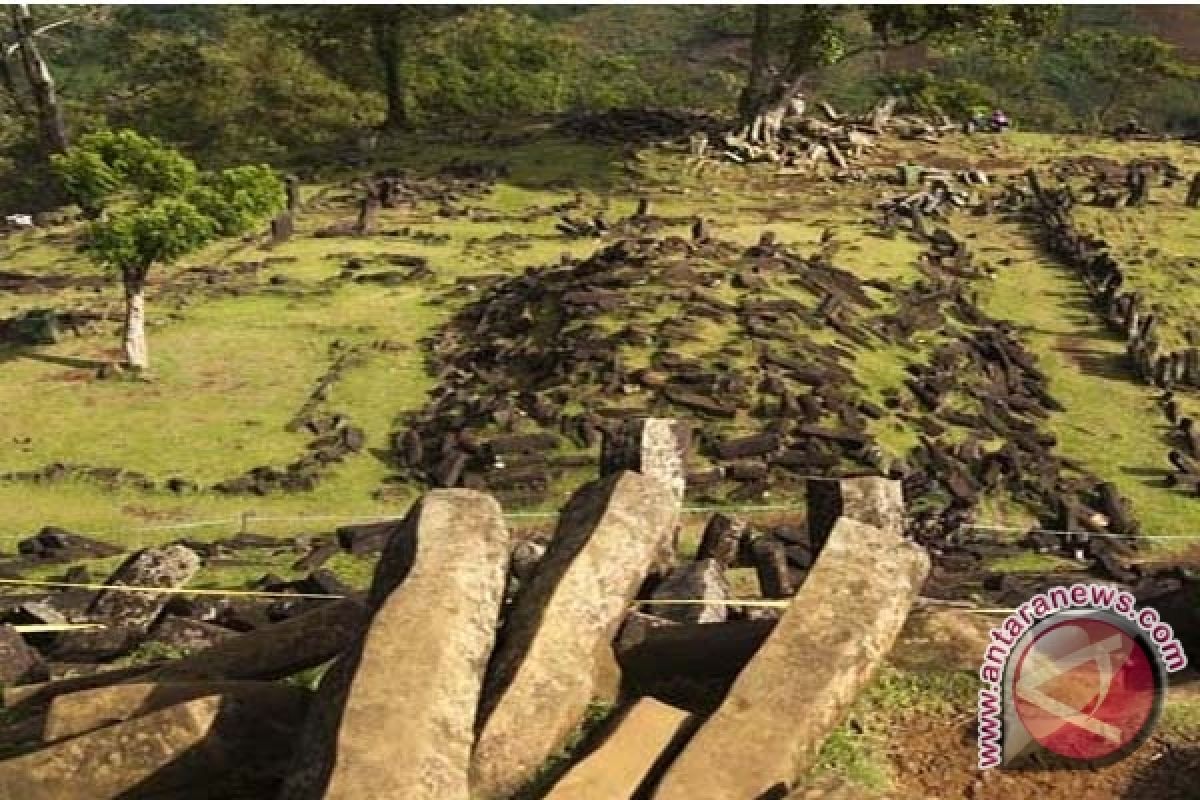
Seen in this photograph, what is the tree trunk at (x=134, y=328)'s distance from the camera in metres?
20.4

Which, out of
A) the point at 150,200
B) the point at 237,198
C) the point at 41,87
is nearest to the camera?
the point at 237,198

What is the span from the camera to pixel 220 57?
44.8 meters

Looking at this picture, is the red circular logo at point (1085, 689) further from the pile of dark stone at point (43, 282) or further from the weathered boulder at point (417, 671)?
the pile of dark stone at point (43, 282)

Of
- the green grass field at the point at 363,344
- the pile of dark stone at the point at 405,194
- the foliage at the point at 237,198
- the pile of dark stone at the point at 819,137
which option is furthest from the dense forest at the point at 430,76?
the foliage at the point at 237,198

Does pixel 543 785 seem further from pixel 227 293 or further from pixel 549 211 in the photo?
pixel 549 211

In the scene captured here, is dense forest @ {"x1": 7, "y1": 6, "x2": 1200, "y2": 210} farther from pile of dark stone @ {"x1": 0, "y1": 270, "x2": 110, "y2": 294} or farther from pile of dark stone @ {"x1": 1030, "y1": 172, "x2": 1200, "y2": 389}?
pile of dark stone @ {"x1": 0, "y1": 270, "x2": 110, "y2": 294}

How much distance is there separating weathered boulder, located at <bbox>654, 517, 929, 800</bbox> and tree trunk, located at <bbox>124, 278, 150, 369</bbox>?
654 inches

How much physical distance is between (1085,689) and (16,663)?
7.45 meters

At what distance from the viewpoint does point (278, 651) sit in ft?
23.6

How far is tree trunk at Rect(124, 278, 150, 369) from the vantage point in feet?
67.1

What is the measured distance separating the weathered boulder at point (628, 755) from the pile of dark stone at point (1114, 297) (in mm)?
18273

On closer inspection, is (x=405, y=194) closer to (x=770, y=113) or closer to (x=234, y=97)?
(x=770, y=113)

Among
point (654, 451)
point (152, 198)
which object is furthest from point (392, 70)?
point (654, 451)

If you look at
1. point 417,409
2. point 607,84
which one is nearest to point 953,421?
point 417,409
